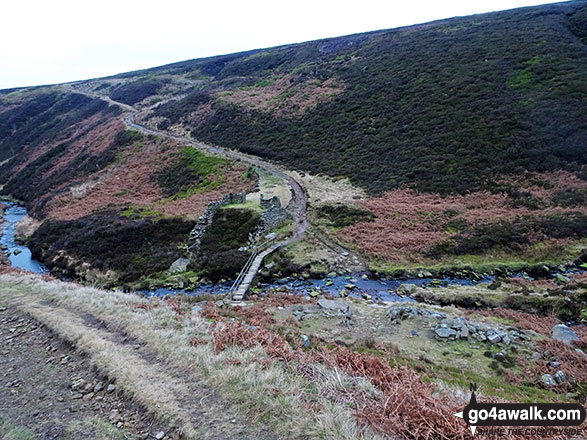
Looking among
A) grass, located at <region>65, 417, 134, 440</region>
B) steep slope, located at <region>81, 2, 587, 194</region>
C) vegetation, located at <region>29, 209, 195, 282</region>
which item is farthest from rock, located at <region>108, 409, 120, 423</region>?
steep slope, located at <region>81, 2, 587, 194</region>

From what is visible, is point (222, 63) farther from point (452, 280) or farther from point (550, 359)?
point (550, 359)

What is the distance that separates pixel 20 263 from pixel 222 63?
124m

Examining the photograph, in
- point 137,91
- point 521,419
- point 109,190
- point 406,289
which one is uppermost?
point 137,91

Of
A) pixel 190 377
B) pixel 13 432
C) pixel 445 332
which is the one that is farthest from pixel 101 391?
pixel 445 332

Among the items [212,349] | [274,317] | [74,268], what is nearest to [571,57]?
[274,317]

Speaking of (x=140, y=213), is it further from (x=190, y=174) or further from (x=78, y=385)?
(x=78, y=385)

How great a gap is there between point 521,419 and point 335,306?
11771 mm

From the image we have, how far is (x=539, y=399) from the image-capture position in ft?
33.2

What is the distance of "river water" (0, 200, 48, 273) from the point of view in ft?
111

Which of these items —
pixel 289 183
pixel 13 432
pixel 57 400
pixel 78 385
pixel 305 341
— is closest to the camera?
pixel 13 432

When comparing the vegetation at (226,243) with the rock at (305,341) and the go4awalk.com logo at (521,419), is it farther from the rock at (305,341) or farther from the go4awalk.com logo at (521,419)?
the go4awalk.com logo at (521,419)

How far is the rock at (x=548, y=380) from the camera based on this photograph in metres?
11.1

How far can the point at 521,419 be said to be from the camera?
6.45 metres

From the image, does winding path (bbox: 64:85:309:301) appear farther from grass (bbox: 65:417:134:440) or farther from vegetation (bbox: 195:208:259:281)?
grass (bbox: 65:417:134:440)
